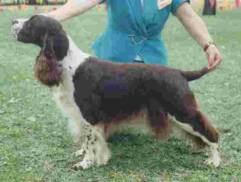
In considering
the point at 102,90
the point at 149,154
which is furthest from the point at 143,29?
the point at 149,154

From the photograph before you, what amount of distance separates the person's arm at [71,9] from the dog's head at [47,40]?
0.67ft

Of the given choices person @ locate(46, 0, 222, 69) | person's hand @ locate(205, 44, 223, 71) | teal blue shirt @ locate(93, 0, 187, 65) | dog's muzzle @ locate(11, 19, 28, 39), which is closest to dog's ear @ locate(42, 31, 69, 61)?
dog's muzzle @ locate(11, 19, 28, 39)

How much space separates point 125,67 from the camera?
17.4 feet

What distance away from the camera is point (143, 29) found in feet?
19.8

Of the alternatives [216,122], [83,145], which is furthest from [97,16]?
[83,145]

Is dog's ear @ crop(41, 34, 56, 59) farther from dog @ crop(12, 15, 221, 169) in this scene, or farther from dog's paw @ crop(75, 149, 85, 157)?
dog's paw @ crop(75, 149, 85, 157)

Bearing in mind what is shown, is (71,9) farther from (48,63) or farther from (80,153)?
(80,153)

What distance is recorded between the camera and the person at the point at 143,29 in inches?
230

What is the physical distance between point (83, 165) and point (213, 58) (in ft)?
4.53

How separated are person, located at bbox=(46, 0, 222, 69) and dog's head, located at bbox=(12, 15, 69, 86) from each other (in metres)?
0.47

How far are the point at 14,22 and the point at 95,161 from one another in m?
1.25

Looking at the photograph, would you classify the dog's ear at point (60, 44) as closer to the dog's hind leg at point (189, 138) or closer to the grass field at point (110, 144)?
the grass field at point (110, 144)

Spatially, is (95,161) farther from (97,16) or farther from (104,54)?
(97,16)

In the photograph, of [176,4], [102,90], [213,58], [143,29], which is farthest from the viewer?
[143,29]
